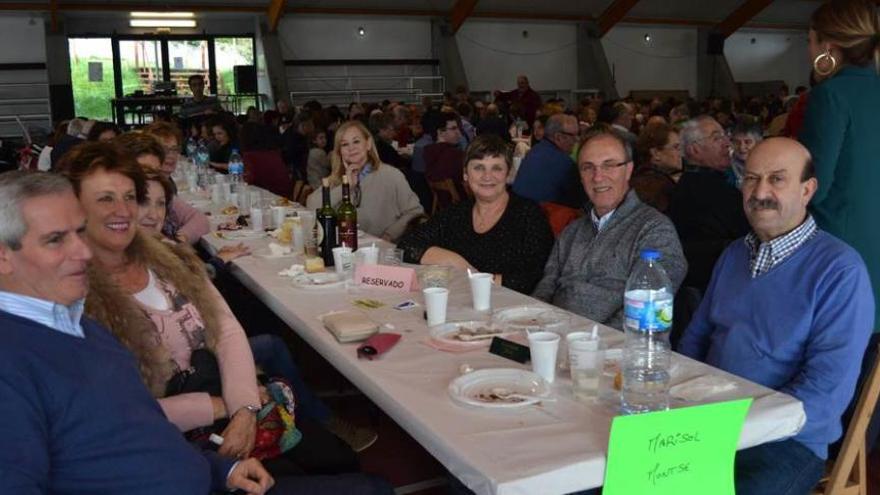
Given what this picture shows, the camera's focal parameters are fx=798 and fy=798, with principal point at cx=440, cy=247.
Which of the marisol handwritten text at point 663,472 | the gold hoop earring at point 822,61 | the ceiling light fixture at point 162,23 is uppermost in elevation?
the ceiling light fixture at point 162,23

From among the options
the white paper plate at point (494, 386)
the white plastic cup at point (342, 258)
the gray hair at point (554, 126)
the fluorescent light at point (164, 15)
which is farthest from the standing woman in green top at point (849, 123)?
the fluorescent light at point (164, 15)

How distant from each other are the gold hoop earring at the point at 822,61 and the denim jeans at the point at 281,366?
188 cm

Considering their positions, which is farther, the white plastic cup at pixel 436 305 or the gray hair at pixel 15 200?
the white plastic cup at pixel 436 305

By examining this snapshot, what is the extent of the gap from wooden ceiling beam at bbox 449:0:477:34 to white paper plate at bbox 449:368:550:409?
14.8m

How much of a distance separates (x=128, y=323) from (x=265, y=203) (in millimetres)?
3139

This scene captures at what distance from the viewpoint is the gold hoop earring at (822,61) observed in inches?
94.7

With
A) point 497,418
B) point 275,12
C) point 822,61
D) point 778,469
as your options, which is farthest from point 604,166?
point 275,12

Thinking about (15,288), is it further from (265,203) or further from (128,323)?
(265,203)

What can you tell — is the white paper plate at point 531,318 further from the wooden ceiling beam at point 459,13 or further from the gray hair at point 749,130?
→ the wooden ceiling beam at point 459,13

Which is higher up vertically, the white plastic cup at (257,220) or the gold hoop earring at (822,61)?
the gold hoop earring at (822,61)

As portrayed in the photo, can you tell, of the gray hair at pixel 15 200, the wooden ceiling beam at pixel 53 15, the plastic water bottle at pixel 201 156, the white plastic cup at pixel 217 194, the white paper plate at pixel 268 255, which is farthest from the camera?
the wooden ceiling beam at pixel 53 15

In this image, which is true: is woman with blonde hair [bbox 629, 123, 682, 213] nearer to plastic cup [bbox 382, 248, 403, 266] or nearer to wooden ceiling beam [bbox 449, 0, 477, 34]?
plastic cup [bbox 382, 248, 403, 266]

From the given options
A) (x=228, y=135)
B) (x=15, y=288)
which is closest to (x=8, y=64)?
(x=228, y=135)

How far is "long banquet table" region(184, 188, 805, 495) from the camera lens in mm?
1367
